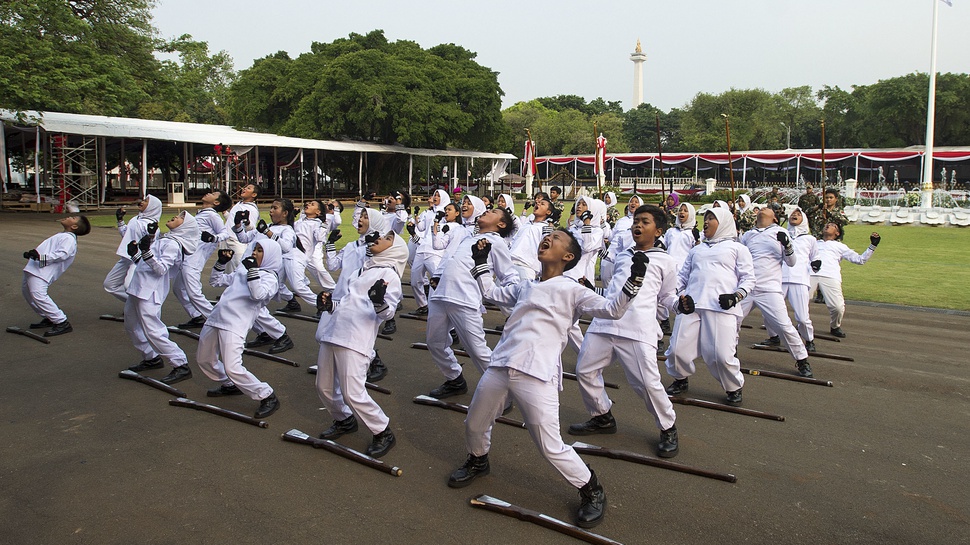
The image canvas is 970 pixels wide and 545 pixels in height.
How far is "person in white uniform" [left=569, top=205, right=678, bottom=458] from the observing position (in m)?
5.38

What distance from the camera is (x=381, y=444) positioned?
5.29 meters

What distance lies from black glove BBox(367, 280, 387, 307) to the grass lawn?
10.6m

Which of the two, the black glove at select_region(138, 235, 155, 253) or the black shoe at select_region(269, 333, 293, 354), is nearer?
the black glove at select_region(138, 235, 155, 253)

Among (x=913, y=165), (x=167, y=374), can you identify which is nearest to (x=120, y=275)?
(x=167, y=374)

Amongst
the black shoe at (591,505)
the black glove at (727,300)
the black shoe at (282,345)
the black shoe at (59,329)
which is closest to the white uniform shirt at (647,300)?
the black glove at (727,300)

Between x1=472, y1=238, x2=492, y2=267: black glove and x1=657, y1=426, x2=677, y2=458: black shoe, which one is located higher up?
x1=472, y1=238, x2=492, y2=267: black glove

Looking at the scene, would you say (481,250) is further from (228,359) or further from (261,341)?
(261,341)

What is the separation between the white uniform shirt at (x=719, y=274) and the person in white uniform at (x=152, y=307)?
5.22m

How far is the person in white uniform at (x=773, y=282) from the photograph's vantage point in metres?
7.55

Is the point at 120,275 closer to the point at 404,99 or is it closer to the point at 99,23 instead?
the point at 99,23

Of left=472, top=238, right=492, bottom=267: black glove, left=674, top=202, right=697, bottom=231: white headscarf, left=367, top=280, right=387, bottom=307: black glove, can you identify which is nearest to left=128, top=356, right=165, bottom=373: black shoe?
left=367, top=280, right=387, bottom=307: black glove

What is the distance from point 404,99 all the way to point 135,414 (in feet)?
116

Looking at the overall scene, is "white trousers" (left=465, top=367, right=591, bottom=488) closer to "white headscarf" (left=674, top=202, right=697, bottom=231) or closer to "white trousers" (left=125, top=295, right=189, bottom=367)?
"white trousers" (left=125, top=295, right=189, bottom=367)

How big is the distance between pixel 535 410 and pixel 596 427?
1690 mm
